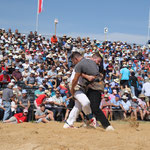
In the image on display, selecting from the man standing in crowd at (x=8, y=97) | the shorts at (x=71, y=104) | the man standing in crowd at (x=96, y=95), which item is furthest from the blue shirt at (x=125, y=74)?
the man standing in crowd at (x=96, y=95)

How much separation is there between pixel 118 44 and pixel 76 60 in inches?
723

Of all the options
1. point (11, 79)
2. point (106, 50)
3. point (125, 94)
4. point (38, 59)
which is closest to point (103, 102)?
point (125, 94)

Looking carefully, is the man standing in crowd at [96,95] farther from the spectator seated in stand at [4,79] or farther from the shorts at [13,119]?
the spectator seated in stand at [4,79]

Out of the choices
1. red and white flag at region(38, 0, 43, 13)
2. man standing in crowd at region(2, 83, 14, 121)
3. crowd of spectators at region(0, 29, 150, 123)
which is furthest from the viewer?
red and white flag at region(38, 0, 43, 13)

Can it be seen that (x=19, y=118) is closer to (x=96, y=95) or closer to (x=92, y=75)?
(x=96, y=95)

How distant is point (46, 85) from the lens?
44.5 feet

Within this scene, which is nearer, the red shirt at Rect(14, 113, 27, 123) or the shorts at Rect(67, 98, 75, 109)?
the red shirt at Rect(14, 113, 27, 123)

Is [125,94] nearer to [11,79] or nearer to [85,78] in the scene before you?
[11,79]

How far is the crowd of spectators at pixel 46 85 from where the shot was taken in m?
11.5

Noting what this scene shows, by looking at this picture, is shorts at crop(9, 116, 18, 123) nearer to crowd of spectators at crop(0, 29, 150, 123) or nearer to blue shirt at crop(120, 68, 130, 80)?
Result: crowd of spectators at crop(0, 29, 150, 123)

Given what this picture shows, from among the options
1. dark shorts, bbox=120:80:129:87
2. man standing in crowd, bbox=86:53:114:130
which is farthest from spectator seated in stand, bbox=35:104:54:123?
dark shorts, bbox=120:80:129:87

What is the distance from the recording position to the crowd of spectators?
11.5m

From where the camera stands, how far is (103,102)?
12.8 metres

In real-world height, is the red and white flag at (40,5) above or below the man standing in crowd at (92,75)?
above
